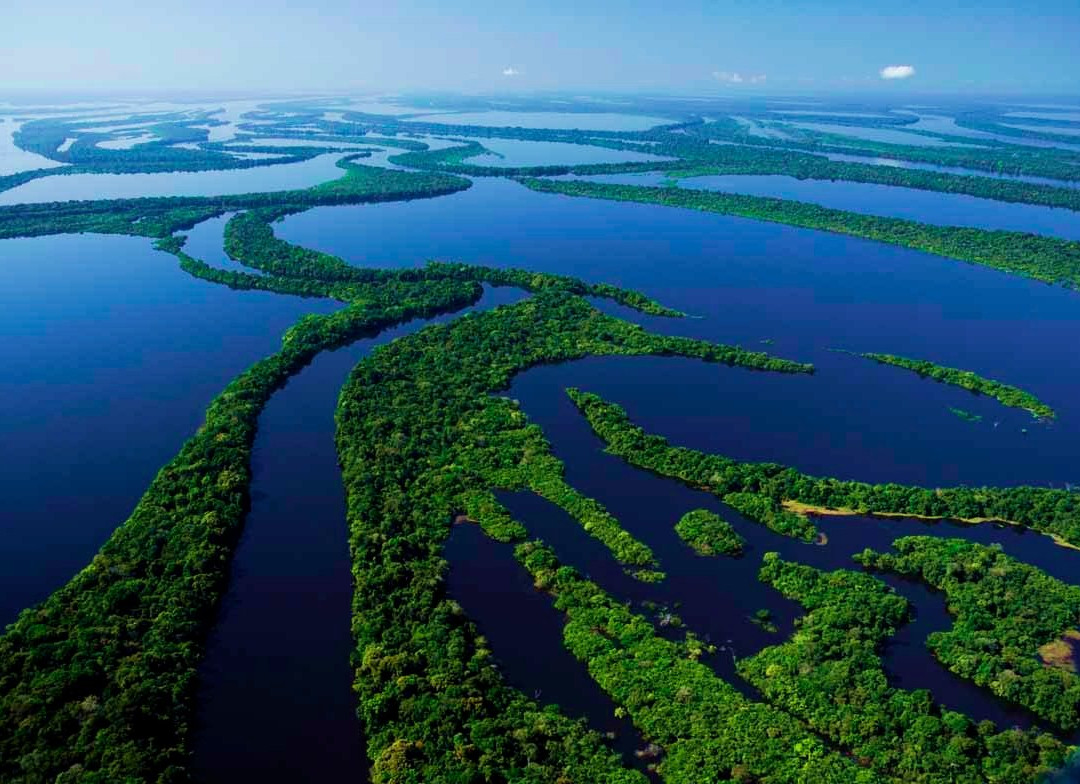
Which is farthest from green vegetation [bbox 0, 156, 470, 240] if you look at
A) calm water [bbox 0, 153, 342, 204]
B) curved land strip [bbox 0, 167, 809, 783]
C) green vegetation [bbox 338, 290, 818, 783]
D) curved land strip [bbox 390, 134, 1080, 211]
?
green vegetation [bbox 338, 290, 818, 783]

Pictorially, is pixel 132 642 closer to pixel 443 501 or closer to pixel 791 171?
pixel 443 501

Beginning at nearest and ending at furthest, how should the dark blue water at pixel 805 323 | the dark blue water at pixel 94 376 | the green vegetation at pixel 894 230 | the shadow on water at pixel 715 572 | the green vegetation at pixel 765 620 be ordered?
1. the shadow on water at pixel 715 572
2. the green vegetation at pixel 765 620
3. the dark blue water at pixel 94 376
4. the dark blue water at pixel 805 323
5. the green vegetation at pixel 894 230

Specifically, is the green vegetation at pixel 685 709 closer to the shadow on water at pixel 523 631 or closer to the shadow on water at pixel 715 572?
the shadow on water at pixel 523 631

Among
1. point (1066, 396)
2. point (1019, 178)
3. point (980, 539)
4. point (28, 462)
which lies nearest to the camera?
point (980, 539)

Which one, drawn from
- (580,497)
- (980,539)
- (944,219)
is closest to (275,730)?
(580,497)

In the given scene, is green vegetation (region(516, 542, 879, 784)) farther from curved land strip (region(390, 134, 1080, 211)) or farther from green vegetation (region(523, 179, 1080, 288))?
curved land strip (region(390, 134, 1080, 211))

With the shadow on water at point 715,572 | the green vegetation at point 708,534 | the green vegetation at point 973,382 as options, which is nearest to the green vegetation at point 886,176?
the green vegetation at point 973,382

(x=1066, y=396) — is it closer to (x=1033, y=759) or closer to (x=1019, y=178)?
(x=1033, y=759)
